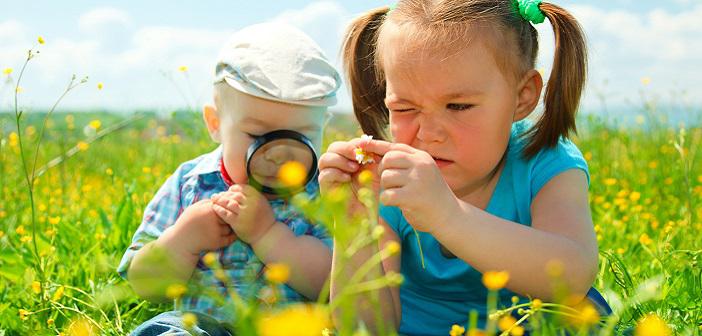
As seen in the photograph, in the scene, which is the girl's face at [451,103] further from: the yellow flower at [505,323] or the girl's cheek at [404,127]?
the yellow flower at [505,323]

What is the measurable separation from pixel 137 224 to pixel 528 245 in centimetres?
185

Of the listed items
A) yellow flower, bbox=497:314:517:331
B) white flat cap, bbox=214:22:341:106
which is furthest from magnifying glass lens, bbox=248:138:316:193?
yellow flower, bbox=497:314:517:331

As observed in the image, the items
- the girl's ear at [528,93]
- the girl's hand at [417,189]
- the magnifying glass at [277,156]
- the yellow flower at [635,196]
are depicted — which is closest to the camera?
the girl's hand at [417,189]

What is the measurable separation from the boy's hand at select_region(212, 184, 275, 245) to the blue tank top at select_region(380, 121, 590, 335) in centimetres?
38

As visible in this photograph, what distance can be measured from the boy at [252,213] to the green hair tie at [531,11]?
0.67m

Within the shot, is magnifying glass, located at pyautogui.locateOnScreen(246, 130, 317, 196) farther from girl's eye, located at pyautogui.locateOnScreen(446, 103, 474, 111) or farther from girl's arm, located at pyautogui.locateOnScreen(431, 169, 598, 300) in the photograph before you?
girl's arm, located at pyautogui.locateOnScreen(431, 169, 598, 300)

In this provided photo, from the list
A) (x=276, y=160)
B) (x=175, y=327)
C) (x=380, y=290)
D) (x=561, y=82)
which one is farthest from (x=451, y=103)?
(x=175, y=327)

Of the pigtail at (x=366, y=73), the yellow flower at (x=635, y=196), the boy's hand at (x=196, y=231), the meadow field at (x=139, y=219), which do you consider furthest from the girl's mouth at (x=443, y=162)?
the yellow flower at (x=635, y=196)

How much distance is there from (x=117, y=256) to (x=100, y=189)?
2165 millimetres

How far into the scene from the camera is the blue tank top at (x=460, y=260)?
7.07 ft

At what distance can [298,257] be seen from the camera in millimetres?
2391

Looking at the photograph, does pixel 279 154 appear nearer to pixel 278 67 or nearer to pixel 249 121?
pixel 249 121

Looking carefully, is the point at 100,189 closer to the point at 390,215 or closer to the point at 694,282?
the point at 390,215

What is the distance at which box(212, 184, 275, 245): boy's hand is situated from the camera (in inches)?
93.0
